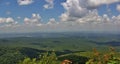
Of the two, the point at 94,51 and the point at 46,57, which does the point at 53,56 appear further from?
the point at 94,51

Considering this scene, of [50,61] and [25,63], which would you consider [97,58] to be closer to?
[50,61]

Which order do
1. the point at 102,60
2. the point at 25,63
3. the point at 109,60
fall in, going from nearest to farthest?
the point at 109,60
the point at 102,60
the point at 25,63

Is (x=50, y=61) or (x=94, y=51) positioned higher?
(x=94, y=51)

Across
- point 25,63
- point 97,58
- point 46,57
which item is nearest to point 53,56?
point 46,57

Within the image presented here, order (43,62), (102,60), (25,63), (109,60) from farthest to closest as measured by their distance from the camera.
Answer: (25,63)
(43,62)
(102,60)
(109,60)

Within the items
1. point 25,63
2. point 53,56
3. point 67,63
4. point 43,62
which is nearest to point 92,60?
point 67,63

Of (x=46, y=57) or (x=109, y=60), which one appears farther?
(x=46, y=57)

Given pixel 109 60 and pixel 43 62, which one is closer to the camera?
pixel 109 60

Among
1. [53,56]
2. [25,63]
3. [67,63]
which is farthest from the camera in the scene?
[25,63]

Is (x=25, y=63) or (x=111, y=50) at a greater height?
(x=111, y=50)
